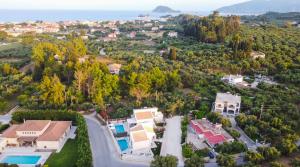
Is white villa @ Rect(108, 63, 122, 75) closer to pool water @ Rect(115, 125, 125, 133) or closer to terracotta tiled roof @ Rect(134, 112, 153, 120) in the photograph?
pool water @ Rect(115, 125, 125, 133)

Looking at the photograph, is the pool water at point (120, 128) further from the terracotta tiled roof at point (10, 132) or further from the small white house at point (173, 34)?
the small white house at point (173, 34)

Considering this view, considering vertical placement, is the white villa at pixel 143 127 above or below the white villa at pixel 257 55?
below

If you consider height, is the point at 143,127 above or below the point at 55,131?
above

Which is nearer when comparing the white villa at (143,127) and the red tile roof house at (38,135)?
the white villa at (143,127)

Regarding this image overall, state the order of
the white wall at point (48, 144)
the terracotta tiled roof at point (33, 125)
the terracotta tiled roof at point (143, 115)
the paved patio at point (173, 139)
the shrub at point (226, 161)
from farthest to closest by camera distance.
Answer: the terracotta tiled roof at point (143, 115), the terracotta tiled roof at point (33, 125), the white wall at point (48, 144), the paved patio at point (173, 139), the shrub at point (226, 161)

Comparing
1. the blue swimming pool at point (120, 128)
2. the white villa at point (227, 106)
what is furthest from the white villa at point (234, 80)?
the blue swimming pool at point (120, 128)

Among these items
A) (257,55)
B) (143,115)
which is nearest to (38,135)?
(143,115)

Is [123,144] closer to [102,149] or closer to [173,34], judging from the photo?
[102,149]
